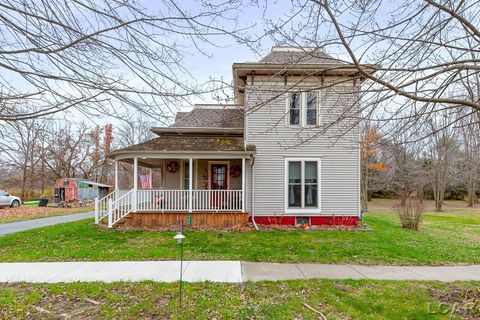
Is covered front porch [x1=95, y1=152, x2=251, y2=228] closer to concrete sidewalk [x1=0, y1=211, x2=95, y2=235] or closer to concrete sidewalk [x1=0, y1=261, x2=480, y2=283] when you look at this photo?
concrete sidewalk [x1=0, y1=211, x2=95, y2=235]

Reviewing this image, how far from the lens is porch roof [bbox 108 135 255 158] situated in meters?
12.0

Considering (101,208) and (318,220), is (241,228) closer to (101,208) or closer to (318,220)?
(318,220)

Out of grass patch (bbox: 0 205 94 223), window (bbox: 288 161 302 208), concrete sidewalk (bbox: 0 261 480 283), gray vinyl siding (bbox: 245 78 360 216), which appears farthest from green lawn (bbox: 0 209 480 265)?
grass patch (bbox: 0 205 94 223)

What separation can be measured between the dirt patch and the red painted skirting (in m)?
7.37

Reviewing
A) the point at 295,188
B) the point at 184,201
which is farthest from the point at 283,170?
the point at 184,201

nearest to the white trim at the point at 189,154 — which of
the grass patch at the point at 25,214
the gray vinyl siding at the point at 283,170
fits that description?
the gray vinyl siding at the point at 283,170

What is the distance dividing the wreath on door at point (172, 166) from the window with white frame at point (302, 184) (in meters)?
5.08

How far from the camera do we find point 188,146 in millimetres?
12633

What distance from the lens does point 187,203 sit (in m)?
13.3

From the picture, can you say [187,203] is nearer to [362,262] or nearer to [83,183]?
[362,262]

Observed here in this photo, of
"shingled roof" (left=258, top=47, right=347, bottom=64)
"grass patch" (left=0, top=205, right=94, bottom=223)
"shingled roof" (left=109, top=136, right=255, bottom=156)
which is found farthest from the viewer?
"grass patch" (left=0, top=205, right=94, bottom=223)

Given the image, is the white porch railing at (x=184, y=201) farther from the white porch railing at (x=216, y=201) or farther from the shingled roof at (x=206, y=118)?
the shingled roof at (x=206, y=118)

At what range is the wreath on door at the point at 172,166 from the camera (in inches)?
576

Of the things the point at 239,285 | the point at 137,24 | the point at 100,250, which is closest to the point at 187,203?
the point at 100,250
